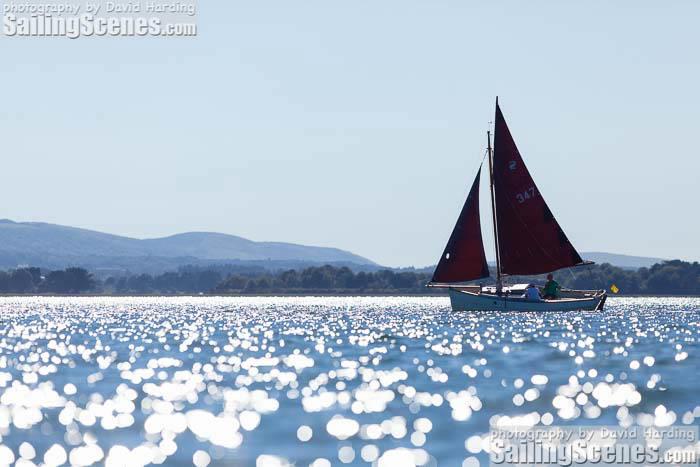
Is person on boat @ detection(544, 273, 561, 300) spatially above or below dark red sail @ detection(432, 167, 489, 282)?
below

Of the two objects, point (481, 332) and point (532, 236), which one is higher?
point (532, 236)

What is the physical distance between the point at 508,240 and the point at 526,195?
13.9 ft

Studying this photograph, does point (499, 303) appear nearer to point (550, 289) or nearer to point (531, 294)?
point (531, 294)

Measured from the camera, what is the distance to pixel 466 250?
107312 mm

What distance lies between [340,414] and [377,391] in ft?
18.2

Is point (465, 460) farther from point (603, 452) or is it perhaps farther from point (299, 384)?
point (299, 384)

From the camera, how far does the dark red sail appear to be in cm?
10706

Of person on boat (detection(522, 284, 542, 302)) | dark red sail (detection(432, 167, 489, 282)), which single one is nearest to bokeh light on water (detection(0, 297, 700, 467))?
person on boat (detection(522, 284, 542, 302))

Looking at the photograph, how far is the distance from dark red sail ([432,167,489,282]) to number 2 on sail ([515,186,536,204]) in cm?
388

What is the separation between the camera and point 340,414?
34.4 metres

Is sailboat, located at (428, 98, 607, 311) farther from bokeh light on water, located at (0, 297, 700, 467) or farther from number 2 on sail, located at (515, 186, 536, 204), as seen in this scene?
bokeh light on water, located at (0, 297, 700, 467)

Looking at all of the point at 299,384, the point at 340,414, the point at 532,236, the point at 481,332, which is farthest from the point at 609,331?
the point at 340,414

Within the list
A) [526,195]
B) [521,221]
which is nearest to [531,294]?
[521,221]

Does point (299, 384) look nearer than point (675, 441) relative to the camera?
No
